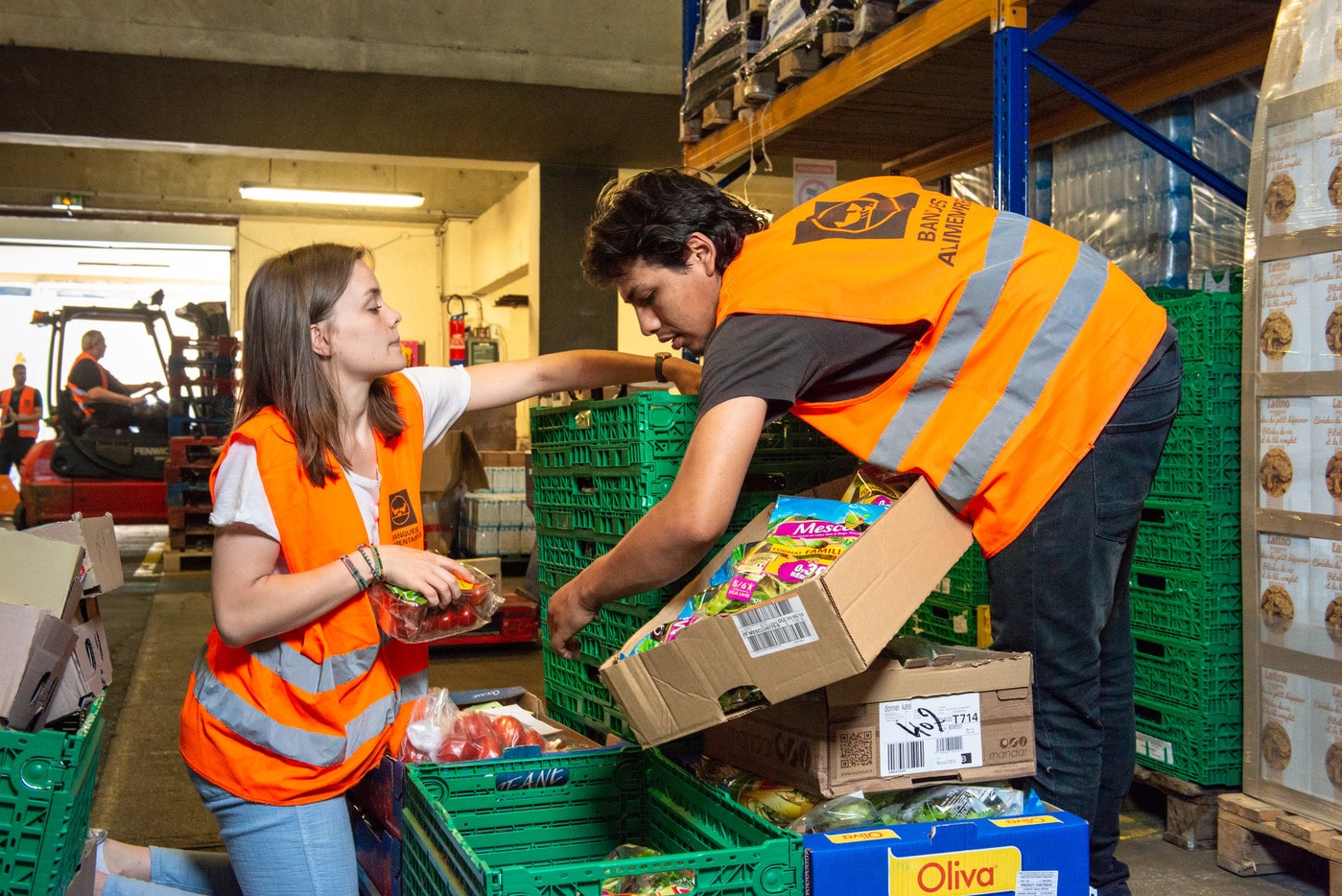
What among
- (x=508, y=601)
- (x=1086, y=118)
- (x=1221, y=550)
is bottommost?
(x=508, y=601)

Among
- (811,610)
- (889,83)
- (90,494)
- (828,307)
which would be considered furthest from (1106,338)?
(90,494)

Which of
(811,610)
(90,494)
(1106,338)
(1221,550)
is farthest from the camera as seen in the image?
(90,494)

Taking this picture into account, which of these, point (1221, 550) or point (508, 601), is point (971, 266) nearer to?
point (1221, 550)

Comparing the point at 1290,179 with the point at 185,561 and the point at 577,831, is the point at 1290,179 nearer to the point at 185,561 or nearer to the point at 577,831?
the point at 577,831

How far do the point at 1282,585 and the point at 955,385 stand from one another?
6.07 feet

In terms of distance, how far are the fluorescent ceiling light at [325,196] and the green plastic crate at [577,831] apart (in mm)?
14873

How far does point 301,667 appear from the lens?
Result: 2176 millimetres

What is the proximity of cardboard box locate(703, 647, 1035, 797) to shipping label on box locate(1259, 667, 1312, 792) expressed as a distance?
1.75m

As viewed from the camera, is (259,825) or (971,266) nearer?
(971,266)

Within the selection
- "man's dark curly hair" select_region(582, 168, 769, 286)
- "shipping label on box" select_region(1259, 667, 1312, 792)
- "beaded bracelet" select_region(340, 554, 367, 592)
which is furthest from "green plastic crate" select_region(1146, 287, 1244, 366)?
"beaded bracelet" select_region(340, 554, 367, 592)

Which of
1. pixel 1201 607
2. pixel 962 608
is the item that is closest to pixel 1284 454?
pixel 1201 607

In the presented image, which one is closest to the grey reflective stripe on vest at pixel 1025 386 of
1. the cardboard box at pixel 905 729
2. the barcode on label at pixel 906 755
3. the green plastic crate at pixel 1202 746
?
the cardboard box at pixel 905 729

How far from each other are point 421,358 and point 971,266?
17052 mm

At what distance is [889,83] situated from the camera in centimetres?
429
